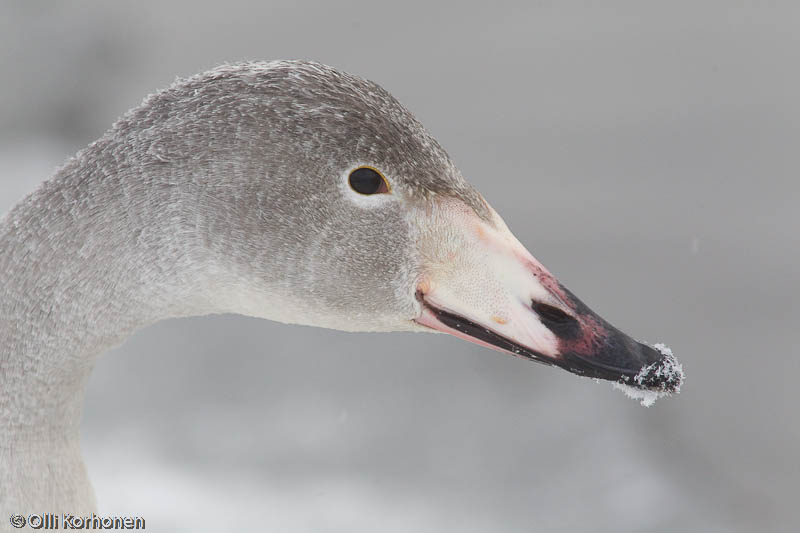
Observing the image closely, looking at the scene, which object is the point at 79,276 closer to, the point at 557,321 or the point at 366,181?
the point at 366,181

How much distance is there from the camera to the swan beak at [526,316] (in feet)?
2.76

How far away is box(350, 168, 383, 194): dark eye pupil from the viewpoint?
33.5 inches

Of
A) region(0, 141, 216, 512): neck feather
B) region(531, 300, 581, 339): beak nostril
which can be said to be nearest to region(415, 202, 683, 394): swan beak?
region(531, 300, 581, 339): beak nostril

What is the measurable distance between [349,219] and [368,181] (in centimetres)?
4

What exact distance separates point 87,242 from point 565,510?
1.24 metres

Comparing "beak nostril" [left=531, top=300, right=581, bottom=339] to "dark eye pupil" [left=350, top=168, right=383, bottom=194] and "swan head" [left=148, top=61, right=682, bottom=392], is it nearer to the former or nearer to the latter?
"swan head" [left=148, top=61, right=682, bottom=392]

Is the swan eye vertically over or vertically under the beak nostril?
over

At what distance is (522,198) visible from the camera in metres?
2.02

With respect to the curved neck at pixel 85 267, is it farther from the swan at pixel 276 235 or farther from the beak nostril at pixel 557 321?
the beak nostril at pixel 557 321

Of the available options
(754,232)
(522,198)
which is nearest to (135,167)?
(522,198)

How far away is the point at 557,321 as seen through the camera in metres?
0.85

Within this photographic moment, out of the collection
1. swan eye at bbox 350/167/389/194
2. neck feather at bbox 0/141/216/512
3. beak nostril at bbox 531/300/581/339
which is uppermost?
swan eye at bbox 350/167/389/194

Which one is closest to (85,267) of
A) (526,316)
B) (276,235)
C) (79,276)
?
(79,276)

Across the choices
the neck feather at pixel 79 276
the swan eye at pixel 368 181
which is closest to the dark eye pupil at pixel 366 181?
the swan eye at pixel 368 181
